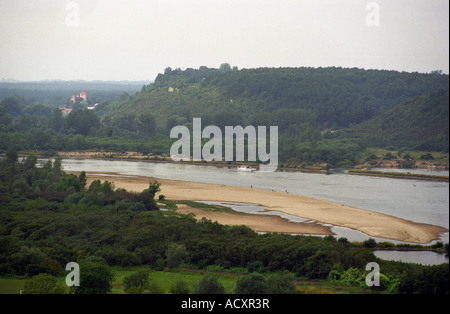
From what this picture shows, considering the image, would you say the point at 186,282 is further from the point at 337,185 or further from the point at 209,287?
the point at 337,185

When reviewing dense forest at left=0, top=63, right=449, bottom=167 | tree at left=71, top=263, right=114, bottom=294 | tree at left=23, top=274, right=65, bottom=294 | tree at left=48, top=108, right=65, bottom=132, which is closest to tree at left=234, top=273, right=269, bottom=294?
tree at left=71, top=263, right=114, bottom=294

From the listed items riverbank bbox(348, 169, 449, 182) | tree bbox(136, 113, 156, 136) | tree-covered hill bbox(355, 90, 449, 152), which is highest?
tree-covered hill bbox(355, 90, 449, 152)

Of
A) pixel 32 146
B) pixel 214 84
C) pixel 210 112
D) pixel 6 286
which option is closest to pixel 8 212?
pixel 6 286

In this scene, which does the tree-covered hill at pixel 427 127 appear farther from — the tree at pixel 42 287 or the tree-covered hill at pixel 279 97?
the tree-covered hill at pixel 279 97

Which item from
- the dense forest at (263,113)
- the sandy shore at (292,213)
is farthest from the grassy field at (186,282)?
the dense forest at (263,113)

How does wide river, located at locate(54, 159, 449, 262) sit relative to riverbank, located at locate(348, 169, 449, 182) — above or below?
below

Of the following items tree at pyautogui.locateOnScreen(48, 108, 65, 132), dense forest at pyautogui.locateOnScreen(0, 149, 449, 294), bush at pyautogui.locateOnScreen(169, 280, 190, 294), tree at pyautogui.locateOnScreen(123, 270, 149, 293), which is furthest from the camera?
tree at pyautogui.locateOnScreen(48, 108, 65, 132)

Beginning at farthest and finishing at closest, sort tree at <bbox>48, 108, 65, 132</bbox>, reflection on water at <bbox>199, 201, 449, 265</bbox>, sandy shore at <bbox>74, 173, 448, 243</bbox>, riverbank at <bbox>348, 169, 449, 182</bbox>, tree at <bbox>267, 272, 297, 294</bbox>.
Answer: tree at <bbox>48, 108, 65, 132</bbox> → sandy shore at <bbox>74, 173, 448, 243</bbox> → riverbank at <bbox>348, 169, 449, 182</bbox> → reflection on water at <bbox>199, 201, 449, 265</bbox> → tree at <bbox>267, 272, 297, 294</bbox>

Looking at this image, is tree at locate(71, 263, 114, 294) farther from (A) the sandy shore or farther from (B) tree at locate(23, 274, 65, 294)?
(A) the sandy shore
